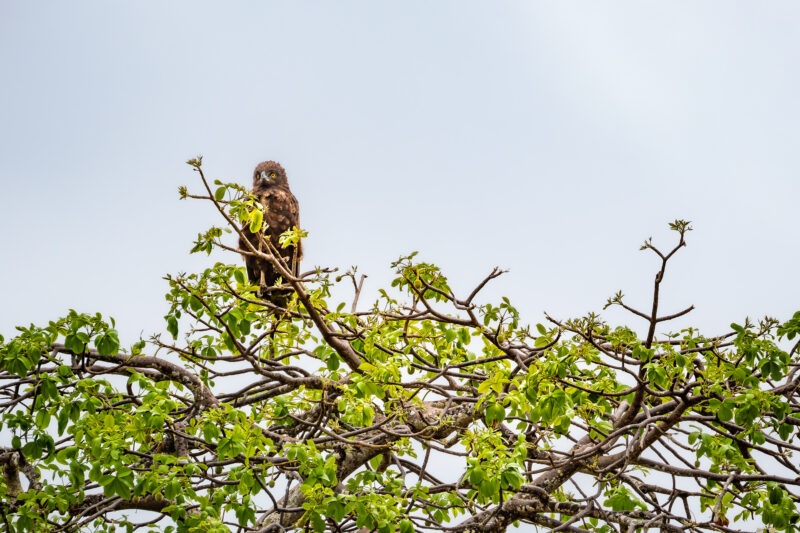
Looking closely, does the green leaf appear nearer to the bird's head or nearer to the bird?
the bird

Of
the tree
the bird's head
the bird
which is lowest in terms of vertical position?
the tree

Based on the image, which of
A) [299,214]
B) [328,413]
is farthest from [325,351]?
[299,214]

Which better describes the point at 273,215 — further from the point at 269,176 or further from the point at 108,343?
the point at 108,343

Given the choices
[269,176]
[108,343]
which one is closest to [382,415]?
[108,343]

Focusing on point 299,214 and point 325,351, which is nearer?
point 325,351

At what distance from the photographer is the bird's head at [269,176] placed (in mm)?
9461

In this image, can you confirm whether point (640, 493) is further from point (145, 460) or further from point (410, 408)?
point (145, 460)

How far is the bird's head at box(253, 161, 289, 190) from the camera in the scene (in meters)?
9.46

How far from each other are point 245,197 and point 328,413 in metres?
1.46

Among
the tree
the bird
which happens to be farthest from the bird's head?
the tree

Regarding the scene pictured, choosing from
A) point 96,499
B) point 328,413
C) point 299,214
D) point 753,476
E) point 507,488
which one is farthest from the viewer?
point 299,214

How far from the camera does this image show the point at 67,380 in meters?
5.10

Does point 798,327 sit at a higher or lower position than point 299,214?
lower

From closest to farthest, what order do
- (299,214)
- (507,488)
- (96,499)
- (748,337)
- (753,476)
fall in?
1. (507,488)
2. (748,337)
3. (753,476)
4. (96,499)
5. (299,214)
